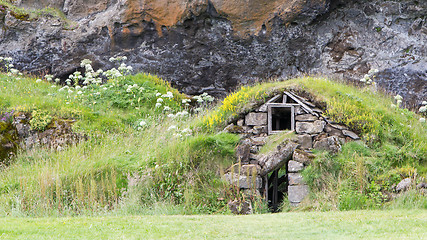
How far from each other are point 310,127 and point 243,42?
6992 mm

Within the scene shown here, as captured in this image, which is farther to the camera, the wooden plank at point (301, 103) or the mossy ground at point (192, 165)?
the wooden plank at point (301, 103)

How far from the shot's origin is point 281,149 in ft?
35.7

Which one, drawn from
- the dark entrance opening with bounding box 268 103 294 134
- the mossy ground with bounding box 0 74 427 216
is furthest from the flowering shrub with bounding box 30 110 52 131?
the dark entrance opening with bounding box 268 103 294 134

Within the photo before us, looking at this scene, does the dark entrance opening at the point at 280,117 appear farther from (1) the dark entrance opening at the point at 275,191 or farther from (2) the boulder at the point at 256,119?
(1) the dark entrance opening at the point at 275,191

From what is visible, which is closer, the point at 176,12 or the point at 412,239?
the point at 412,239

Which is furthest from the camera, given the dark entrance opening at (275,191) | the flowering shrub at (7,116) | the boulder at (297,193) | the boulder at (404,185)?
the flowering shrub at (7,116)

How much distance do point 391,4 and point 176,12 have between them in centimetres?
776

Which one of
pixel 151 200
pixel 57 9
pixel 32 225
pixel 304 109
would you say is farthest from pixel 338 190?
pixel 57 9

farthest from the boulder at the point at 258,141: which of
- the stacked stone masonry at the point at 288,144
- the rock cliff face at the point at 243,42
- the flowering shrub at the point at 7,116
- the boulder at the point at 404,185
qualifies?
the flowering shrub at the point at 7,116

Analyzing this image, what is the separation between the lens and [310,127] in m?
11.3

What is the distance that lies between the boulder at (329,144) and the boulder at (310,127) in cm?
30

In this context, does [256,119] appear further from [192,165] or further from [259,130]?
[192,165]

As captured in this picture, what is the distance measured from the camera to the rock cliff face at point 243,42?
16.2 meters

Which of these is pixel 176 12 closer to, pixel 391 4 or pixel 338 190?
pixel 391 4
